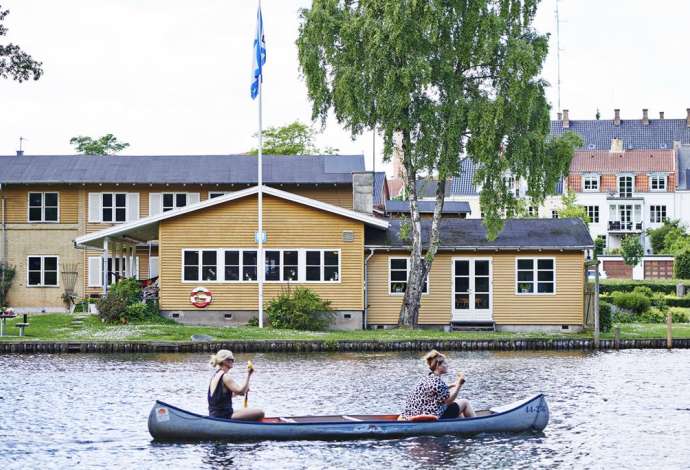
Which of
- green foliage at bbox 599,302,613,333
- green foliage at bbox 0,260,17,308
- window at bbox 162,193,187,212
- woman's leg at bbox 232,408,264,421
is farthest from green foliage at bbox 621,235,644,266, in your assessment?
woman's leg at bbox 232,408,264,421

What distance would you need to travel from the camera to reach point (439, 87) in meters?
49.1

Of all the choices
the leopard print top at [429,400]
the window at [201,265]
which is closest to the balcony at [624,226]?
the window at [201,265]

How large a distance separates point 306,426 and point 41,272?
4070 centimetres

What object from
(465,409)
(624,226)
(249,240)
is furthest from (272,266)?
(624,226)

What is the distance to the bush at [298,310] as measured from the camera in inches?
1917

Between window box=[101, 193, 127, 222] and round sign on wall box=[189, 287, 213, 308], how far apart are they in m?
12.5

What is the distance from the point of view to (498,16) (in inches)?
1907

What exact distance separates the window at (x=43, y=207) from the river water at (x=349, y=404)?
22222 mm

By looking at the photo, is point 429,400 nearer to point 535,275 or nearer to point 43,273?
point 535,275

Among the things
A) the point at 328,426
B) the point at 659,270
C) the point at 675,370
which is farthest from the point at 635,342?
the point at 659,270

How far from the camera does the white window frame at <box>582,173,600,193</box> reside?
4943 inches

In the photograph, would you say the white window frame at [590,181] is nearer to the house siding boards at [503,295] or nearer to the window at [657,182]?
the window at [657,182]

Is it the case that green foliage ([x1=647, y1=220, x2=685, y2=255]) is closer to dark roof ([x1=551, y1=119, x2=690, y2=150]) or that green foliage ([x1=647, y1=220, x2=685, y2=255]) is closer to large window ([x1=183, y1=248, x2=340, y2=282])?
dark roof ([x1=551, y1=119, x2=690, y2=150])

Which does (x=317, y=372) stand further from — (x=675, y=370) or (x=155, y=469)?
(x=155, y=469)
